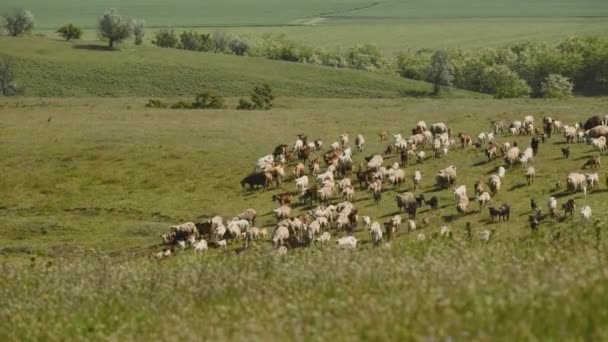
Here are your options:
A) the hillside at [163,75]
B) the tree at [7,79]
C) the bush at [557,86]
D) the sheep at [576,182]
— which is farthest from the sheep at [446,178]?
the tree at [7,79]

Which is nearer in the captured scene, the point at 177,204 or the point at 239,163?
the point at 177,204

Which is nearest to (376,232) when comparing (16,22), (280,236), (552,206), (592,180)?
(280,236)

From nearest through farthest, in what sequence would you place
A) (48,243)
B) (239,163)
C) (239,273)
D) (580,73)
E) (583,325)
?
1. (583,325)
2. (239,273)
3. (48,243)
4. (239,163)
5. (580,73)

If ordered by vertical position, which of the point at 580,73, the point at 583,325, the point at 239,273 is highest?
the point at 583,325

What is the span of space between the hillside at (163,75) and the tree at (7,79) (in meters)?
1.75

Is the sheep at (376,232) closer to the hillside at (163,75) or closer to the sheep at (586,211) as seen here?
the sheep at (586,211)

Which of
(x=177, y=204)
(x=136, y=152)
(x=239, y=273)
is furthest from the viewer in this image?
(x=136, y=152)

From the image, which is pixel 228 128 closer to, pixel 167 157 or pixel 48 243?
pixel 167 157

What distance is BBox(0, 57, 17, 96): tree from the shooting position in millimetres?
104062

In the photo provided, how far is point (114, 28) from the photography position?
127 m

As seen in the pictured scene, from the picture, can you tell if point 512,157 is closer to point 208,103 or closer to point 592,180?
point 592,180

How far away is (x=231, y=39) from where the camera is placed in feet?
505

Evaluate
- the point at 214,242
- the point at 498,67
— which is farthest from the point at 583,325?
the point at 498,67

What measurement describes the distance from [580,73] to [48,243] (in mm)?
106768
